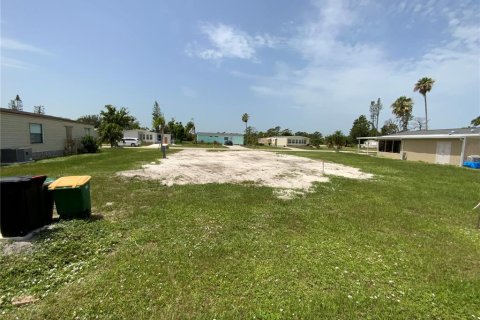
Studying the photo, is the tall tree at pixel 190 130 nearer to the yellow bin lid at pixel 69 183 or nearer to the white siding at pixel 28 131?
the white siding at pixel 28 131

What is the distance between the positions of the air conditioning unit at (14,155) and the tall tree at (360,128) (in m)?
65.3

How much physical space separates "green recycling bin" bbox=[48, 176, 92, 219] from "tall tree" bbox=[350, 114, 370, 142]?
67.6 metres

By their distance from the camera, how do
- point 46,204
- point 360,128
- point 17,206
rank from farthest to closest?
point 360,128, point 46,204, point 17,206

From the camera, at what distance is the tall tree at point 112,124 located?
108 ft

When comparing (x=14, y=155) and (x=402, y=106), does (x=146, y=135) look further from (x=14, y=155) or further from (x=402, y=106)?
(x=402, y=106)

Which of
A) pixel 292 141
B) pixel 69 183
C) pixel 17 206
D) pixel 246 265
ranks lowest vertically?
pixel 246 265

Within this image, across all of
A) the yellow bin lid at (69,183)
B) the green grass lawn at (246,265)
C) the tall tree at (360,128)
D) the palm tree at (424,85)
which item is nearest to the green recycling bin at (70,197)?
the yellow bin lid at (69,183)

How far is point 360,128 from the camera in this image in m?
66.0

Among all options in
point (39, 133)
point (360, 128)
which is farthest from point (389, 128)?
point (39, 133)

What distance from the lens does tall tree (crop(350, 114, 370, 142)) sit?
213 feet

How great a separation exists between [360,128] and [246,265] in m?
71.1

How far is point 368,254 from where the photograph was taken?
3988 millimetres

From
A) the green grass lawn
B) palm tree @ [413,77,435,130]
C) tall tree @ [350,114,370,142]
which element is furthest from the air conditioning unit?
tall tree @ [350,114,370,142]

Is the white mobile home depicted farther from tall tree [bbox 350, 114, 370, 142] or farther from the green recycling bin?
tall tree [bbox 350, 114, 370, 142]
